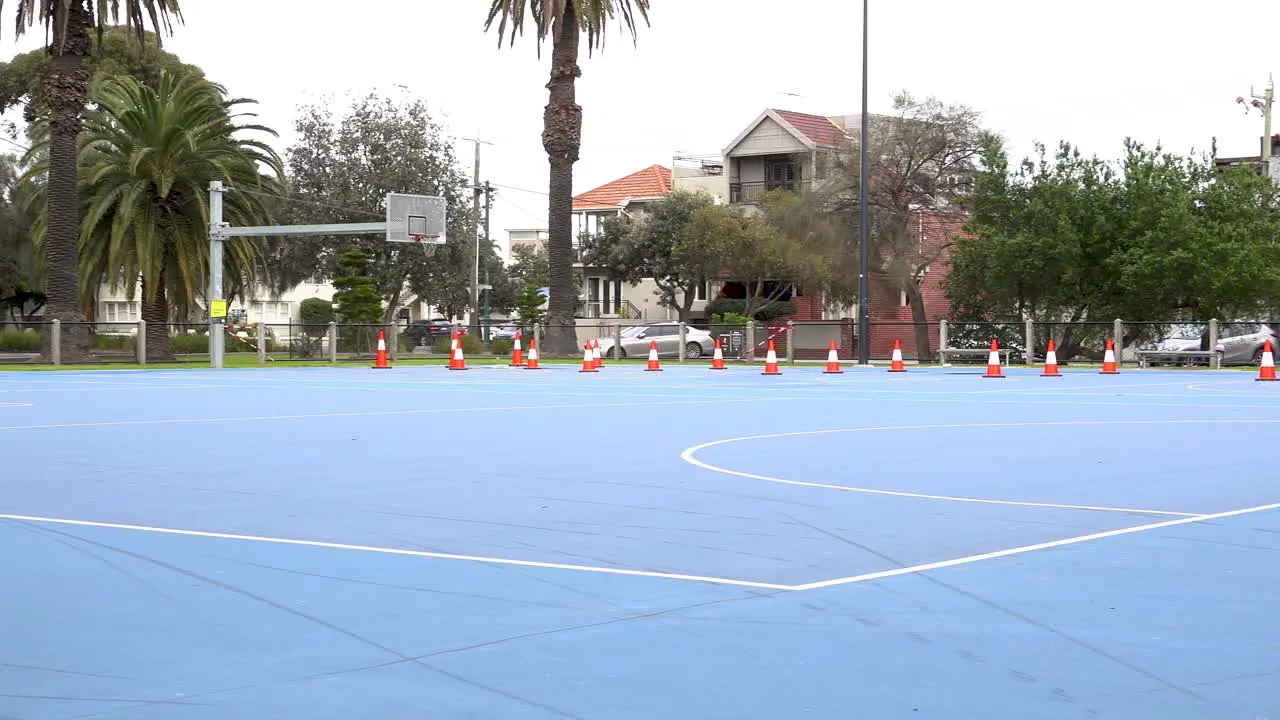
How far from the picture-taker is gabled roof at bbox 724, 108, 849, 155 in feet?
217

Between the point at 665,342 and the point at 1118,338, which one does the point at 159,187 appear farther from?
the point at 1118,338

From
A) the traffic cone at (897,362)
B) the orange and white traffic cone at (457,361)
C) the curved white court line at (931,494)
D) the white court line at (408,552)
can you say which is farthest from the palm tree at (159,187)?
the white court line at (408,552)

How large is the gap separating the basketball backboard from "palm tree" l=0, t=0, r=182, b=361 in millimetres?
8887

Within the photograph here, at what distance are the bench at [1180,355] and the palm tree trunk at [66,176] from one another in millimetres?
30849

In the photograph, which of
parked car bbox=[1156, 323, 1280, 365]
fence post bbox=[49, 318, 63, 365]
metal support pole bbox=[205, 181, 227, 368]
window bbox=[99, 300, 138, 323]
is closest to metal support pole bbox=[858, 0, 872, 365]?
parked car bbox=[1156, 323, 1280, 365]

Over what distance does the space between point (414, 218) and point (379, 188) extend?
18130 millimetres

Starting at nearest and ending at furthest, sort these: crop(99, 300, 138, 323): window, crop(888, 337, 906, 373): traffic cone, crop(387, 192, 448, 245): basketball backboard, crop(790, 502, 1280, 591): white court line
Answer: crop(790, 502, 1280, 591): white court line → crop(888, 337, 906, 373): traffic cone → crop(387, 192, 448, 245): basketball backboard → crop(99, 300, 138, 323): window

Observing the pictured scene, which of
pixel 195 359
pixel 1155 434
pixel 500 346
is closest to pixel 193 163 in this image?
pixel 195 359

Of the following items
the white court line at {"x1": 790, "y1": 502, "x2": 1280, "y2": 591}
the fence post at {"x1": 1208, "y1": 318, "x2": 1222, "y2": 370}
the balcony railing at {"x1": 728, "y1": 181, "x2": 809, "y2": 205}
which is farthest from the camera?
the balcony railing at {"x1": 728, "y1": 181, "x2": 809, "y2": 205}

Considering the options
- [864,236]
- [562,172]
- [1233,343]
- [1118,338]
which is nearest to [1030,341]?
[1118,338]

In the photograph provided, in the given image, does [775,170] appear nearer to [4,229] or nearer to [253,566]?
[4,229]

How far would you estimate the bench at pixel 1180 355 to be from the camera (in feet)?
133

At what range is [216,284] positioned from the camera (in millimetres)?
42125

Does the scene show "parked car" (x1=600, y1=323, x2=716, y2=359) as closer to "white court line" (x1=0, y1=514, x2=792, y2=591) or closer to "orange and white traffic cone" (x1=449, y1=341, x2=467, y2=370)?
"orange and white traffic cone" (x1=449, y1=341, x2=467, y2=370)
